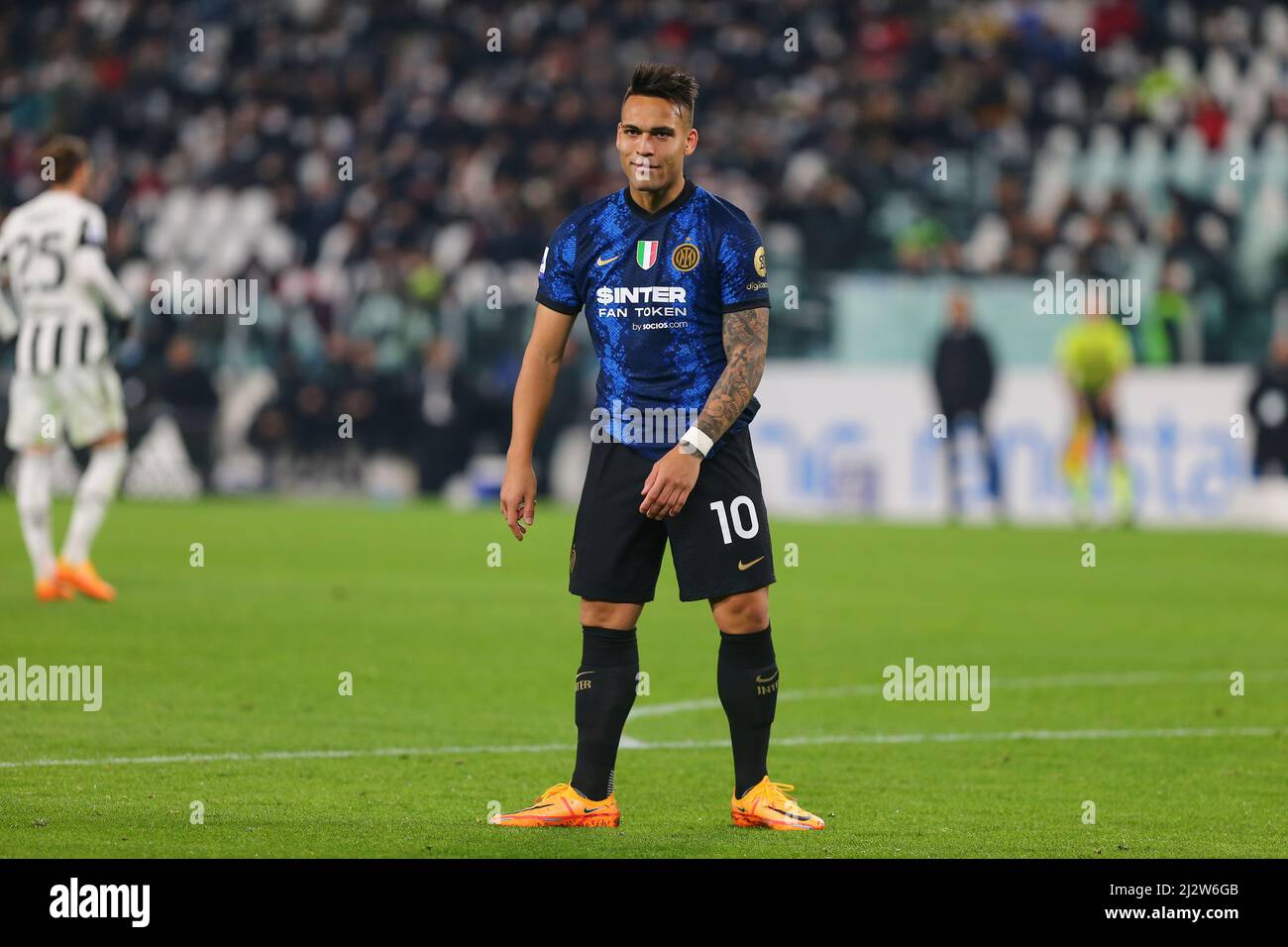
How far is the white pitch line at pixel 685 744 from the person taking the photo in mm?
7504

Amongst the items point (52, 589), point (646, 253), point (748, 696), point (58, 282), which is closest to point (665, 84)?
point (646, 253)

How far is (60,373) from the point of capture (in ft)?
41.3

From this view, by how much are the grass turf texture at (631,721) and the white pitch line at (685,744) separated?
0.24ft

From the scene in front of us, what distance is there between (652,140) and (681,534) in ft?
3.83

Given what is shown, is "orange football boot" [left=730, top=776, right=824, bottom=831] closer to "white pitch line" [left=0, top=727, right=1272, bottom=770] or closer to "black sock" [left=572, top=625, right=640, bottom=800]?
"black sock" [left=572, top=625, right=640, bottom=800]

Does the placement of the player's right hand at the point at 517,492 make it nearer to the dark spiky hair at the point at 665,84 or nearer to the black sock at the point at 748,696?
the black sock at the point at 748,696

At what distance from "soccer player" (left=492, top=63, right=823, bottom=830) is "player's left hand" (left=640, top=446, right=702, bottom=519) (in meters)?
0.05

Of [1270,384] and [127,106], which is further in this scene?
[127,106]

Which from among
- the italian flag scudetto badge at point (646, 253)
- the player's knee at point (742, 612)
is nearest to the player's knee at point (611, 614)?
the player's knee at point (742, 612)

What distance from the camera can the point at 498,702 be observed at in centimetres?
934

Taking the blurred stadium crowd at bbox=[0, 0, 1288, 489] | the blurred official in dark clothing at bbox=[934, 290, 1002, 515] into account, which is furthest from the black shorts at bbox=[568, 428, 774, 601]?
the blurred stadium crowd at bbox=[0, 0, 1288, 489]
